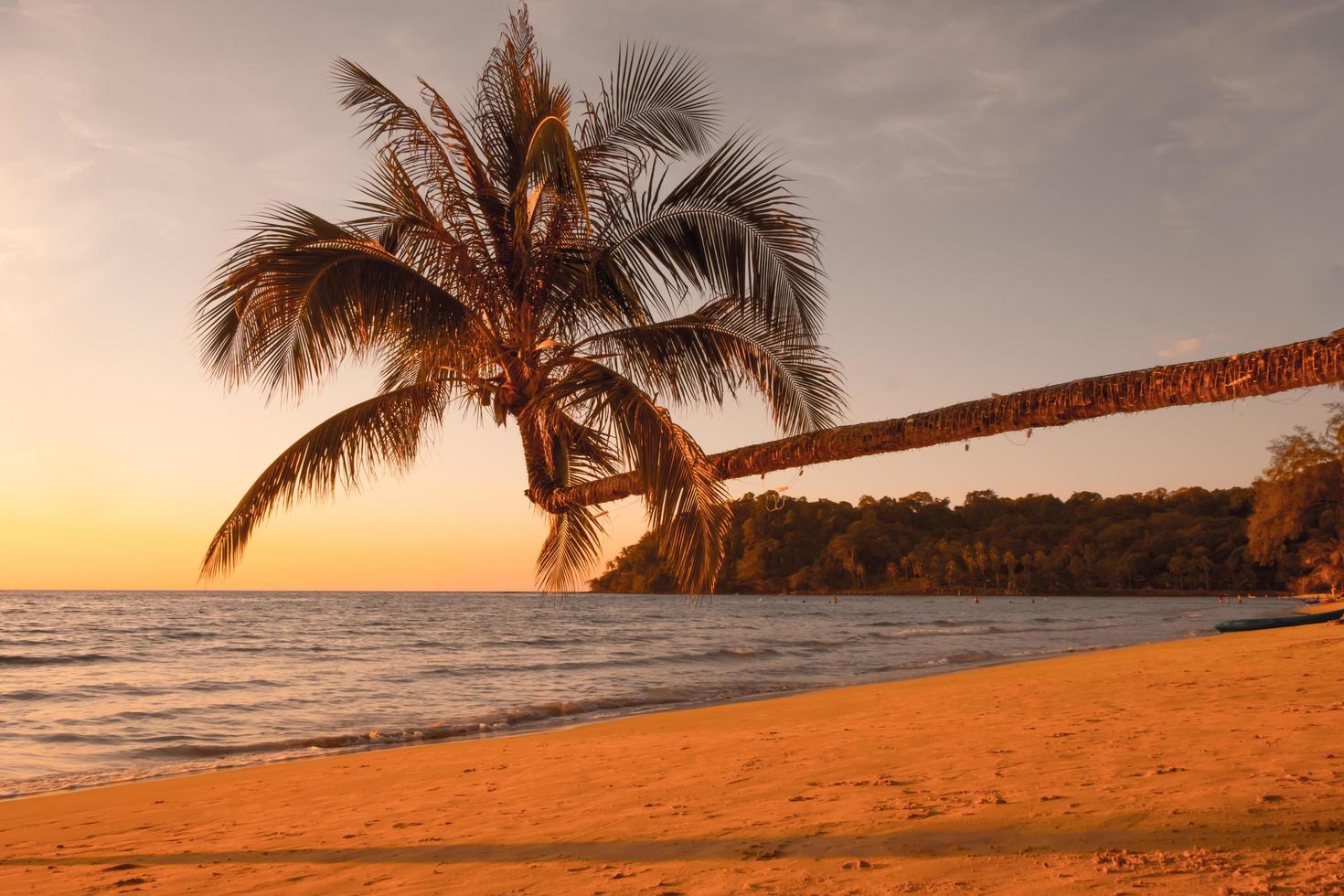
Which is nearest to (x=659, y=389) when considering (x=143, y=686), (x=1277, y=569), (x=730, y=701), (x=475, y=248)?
(x=475, y=248)

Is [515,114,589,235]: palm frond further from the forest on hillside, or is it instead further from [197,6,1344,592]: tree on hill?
the forest on hillside

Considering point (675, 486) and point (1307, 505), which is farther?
point (1307, 505)

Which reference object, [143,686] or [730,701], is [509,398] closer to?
[730,701]

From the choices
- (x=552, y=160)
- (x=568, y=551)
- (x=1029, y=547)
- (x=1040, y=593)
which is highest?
(x=552, y=160)

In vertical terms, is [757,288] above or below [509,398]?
above

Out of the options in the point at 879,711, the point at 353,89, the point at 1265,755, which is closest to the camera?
the point at 1265,755

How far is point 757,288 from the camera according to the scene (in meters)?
6.79

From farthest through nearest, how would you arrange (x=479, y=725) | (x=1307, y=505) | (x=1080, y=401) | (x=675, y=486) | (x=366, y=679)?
(x=1307, y=505) → (x=366, y=679) → (x=479, y=725) → (x=675, y=486) → (x=1080, y=401)

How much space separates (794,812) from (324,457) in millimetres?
3998

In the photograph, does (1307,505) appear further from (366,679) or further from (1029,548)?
(1029,548)

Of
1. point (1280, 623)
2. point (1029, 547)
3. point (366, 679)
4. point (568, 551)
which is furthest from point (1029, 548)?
point (568, 551)

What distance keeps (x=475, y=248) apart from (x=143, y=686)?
16279 millimetres

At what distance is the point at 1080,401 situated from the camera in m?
3.84

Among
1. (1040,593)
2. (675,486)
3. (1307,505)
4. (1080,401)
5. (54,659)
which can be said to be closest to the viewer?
(1080,401)
